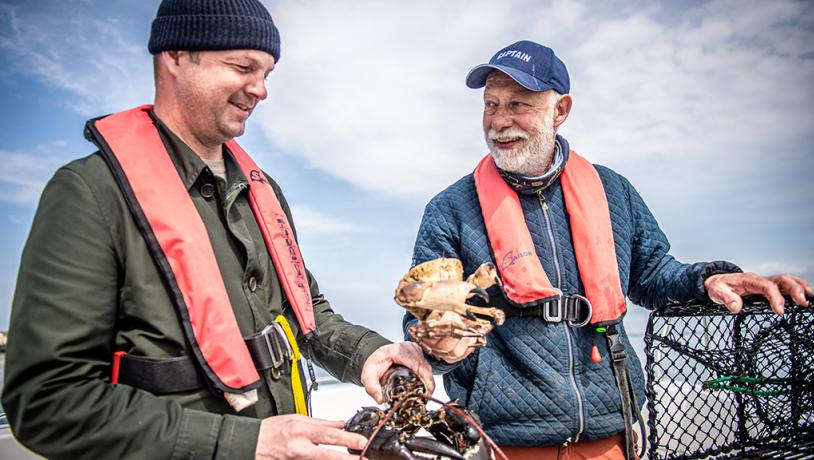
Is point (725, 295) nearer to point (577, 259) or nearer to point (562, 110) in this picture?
point (577, 259)

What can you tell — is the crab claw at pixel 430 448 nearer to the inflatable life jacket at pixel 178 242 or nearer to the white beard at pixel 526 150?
the inflatable life jacket at pixel 178 242

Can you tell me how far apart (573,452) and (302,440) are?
1.60 m

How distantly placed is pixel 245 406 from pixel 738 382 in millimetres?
2437

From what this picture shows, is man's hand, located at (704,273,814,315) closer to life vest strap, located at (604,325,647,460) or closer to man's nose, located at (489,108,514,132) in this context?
life vest strap, located at (604,325,647,460)

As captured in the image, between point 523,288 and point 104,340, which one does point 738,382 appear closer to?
point 523,288

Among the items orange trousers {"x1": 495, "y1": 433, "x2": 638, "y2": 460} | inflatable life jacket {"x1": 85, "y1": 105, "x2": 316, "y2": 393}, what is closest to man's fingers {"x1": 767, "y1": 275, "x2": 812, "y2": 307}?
orange trousers {"x1": 495, "y1": 433, "x2": 638, "y2": 460}

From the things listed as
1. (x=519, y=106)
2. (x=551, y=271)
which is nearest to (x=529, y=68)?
(x=519, y=106)

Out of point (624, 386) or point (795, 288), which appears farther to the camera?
point (624, 386)

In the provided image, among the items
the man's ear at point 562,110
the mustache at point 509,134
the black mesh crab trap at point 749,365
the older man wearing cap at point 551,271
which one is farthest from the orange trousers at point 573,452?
the man's ear at point 562,110

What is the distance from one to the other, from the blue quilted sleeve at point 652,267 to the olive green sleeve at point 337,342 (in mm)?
1609

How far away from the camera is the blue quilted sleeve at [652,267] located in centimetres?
276

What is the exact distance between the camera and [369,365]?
2141 millimetres

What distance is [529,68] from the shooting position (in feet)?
9.37

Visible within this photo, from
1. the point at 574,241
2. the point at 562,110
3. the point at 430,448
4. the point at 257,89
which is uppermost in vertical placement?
the point at 562,110
